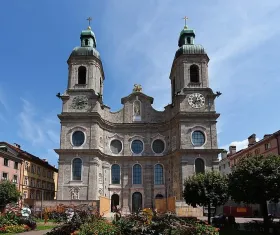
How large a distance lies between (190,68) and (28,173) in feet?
104

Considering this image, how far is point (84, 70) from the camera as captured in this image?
5125cm

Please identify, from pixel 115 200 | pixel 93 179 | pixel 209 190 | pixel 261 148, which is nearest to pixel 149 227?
pixel 209 190

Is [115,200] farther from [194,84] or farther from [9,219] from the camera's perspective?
[9,219]

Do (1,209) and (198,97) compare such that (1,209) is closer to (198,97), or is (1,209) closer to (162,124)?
(162,124)

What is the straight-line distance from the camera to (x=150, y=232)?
40.5ft

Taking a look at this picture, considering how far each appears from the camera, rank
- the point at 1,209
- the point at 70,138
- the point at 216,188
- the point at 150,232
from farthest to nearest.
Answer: the point at 70,138
the point at 1,209
the point at 216,188
the point at 150,232

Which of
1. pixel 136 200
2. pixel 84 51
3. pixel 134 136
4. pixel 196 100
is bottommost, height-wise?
pixel 136 200

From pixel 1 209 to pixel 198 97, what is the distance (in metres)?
30.9

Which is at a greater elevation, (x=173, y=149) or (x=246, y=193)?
(x=173, y=149)

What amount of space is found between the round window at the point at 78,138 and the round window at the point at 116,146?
5.45 m

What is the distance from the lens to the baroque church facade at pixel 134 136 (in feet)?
148

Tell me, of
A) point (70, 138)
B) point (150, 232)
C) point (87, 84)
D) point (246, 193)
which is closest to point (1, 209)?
point (70, 138)

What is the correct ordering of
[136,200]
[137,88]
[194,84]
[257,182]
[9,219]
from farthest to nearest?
[137,88], [194,84], [136,200], [257,182], [9,219]

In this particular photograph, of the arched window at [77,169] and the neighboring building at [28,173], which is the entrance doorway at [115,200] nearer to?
the arched window at [77,169]
